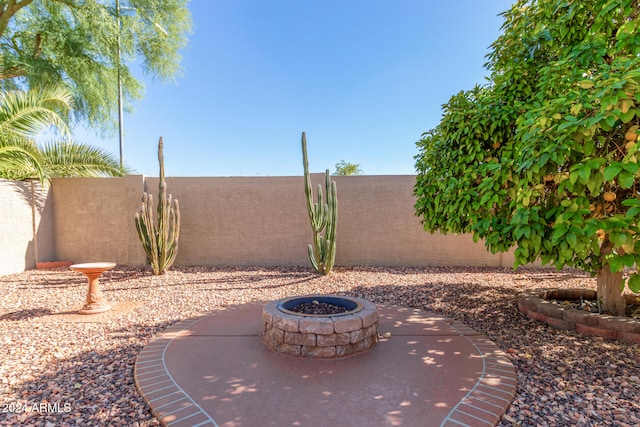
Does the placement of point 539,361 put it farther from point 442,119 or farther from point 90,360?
point 90,360

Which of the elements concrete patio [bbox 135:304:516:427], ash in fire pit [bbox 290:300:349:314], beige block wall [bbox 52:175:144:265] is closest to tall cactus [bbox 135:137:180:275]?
beige block wall [bbox 52:175:144:265]

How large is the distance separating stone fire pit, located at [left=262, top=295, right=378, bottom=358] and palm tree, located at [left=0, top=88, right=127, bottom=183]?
6.84 meters

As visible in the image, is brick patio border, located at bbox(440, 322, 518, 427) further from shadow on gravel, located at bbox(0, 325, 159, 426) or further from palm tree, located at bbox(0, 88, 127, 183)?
palm tree, located at bbox(0, 88, 127, 183)

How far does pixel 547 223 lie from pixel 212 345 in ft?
11.1

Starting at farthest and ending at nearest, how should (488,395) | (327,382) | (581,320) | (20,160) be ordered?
(20,160)
(581,320)
(327,382)
(488,395)

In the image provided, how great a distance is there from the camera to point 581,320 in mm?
3467

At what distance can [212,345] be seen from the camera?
10.5 ft

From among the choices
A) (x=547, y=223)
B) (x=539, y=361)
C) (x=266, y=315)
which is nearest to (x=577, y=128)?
(x=547, y=223)

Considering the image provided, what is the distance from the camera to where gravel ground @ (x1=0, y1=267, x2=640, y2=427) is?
7.18ft

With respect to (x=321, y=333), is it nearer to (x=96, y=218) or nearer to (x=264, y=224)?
(x=264, y=224)

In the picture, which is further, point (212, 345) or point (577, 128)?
point (212, 345)

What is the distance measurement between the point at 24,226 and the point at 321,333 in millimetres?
8247

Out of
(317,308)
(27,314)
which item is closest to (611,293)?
(317,308)

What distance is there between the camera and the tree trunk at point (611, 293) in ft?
11.8
